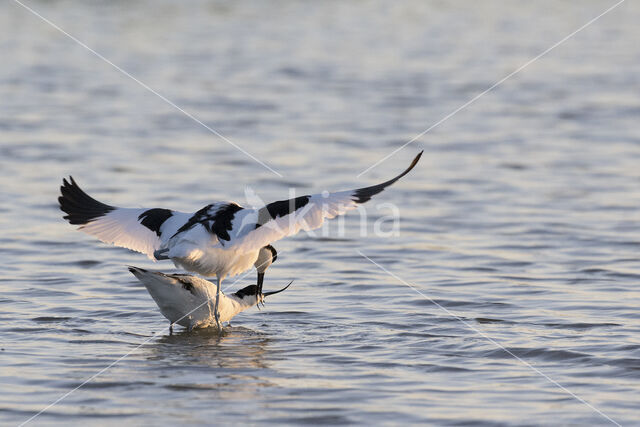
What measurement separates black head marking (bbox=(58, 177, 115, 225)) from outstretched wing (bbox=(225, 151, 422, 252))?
52.7 inches

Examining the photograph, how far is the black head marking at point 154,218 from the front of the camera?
30.6 feet

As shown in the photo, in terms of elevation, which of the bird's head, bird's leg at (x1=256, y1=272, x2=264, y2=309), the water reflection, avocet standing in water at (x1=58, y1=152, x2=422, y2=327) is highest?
avocet standing in water at (x1=58, y1=152, x2=422, y2=327)

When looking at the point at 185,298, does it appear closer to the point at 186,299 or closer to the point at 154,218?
the point at 186,299

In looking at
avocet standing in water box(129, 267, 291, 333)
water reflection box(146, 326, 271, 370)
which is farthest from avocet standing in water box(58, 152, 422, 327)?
water reflection box(146, 326, 271, 370)

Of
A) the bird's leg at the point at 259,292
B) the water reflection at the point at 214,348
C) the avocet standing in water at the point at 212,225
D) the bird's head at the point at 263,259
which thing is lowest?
the water reflection at the point at 214,348

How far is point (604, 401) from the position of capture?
7328mm

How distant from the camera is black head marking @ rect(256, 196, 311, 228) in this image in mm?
8867

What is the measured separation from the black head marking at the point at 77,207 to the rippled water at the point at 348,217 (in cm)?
87

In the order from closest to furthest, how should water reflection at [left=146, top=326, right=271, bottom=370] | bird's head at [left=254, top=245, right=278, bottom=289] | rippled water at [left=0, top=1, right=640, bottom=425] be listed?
rippled water at [left=0, top=1, right=640, bottom=425], water reflection at [left=146, top=326, right=271, bottom=370], bird's head at [left=254, top=245, right=278, bottom=289]

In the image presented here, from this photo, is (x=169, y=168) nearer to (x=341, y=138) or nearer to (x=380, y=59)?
(x=341, y=138)

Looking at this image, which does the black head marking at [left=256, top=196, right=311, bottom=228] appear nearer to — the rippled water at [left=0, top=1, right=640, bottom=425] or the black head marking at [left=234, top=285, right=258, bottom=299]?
Result: the rippled water at [left=0, top=1, right=640, bottom=425]

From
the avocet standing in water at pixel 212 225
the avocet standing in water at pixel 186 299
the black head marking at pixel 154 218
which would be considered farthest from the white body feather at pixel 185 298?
the black head marking at pixel 154 218

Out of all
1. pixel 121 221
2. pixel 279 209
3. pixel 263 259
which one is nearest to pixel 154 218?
pixel 121 221

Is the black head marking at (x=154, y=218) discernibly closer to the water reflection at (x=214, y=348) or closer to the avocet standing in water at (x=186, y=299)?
the avocet standing in water at (x=186, y=299)
